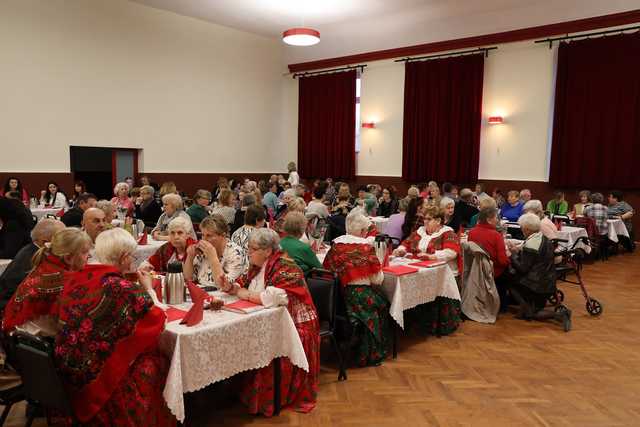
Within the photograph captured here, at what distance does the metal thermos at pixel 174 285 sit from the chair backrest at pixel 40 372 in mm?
784

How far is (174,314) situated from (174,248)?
0.93 m

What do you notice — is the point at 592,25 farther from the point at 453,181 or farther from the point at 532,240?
the point at 532,240

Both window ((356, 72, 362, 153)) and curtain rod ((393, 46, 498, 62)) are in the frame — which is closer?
curtain rod ((393, 46, 498, 62))

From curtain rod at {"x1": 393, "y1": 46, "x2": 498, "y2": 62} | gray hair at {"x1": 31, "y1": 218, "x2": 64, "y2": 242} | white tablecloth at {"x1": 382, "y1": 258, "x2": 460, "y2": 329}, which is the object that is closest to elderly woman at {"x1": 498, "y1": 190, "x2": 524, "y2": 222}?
white tablecloth at {"x1": 382, "y1": 258, "x2": 460, "y2": 329}

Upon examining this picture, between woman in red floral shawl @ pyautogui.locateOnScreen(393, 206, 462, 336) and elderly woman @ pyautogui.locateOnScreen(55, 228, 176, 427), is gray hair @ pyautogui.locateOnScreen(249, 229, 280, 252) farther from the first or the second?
woman in red floral shawl @ pyautogui.locateOnScreen(393, 206, 462, 336)

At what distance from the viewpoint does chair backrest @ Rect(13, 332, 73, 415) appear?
2176mm

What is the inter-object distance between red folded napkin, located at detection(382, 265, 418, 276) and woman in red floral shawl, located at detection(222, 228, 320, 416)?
99cm

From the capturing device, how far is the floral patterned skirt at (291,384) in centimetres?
310

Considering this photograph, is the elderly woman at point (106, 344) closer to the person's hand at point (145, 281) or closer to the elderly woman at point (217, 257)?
the person's hand at point (145, 281)

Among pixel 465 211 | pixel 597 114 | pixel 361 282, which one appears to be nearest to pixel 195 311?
pixel 361 282

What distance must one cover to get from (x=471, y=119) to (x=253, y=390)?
33.7 ft

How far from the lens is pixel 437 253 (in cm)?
455

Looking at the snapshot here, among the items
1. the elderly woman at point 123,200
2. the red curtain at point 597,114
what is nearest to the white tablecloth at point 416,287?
the elderly woman at point 123,200

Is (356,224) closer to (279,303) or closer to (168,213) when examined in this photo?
(279,303)
